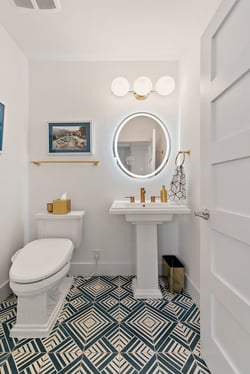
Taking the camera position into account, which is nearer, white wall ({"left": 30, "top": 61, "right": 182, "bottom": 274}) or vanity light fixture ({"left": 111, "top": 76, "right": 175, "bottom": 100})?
vanity light fixture ({"left": 111, "top": 76, "right": 175, "bottom": 100})

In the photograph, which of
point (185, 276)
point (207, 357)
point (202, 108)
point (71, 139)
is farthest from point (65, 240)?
point (202, 108)

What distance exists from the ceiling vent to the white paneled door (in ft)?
3.57

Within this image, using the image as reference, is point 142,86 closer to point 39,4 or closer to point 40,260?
point 39,4

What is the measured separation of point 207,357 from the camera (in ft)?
3.61

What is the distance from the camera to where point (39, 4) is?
1427 mm


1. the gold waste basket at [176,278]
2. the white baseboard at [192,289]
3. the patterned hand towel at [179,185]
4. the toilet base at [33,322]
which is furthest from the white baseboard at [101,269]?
the patterned hand towel at [179,185]

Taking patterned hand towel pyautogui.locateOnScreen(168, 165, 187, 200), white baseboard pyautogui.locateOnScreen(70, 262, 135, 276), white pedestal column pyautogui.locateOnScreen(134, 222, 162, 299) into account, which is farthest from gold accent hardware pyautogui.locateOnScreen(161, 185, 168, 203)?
white baseboard pyautogui.locateOnScreen(70, 262, 135, 276)

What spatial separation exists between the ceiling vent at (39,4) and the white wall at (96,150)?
0.66m

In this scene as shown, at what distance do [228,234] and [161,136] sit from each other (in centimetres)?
145

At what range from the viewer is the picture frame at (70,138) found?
2113 millimetres

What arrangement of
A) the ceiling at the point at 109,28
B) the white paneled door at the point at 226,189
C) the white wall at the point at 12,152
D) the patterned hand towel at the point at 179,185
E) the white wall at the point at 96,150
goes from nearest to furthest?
1. the white paneled door at the point at 226,189
2. the ceiling at the point at 109,28
3. the white wall at the point at 12,152
4. the patterned hand towel at the point at 179,185
5. the white wall at the point at 96,150

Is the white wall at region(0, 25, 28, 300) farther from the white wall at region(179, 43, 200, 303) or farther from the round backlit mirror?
the white wall at region(179, 43, 200, 303)

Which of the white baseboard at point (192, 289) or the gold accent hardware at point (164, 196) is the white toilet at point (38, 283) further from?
the white baseboard at point (192, 289)

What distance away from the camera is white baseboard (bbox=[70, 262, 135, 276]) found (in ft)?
7.09
